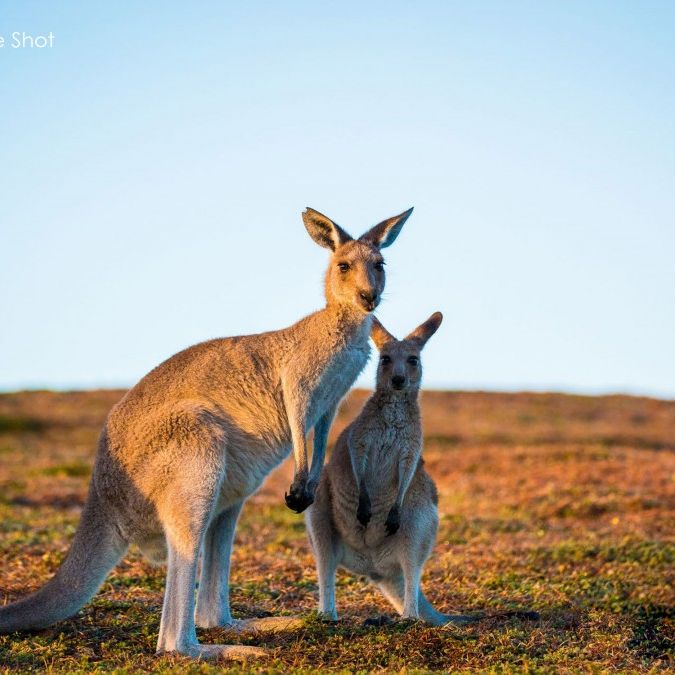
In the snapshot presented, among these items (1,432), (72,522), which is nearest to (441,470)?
(72,522)

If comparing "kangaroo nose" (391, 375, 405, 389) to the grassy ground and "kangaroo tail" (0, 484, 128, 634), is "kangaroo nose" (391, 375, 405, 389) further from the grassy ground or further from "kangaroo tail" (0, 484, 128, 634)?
"kangaroo tail" (0, 484, 128, 634)

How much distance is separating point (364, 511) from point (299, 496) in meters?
0.59

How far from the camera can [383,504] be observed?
677 centimetres

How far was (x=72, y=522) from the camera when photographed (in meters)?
11.9

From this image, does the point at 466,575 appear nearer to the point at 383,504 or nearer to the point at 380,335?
the point at 383,504

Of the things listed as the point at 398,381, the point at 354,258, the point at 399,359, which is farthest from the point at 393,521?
the point at 354,258

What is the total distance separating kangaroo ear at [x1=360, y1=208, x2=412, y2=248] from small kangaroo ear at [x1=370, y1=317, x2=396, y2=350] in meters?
0.74

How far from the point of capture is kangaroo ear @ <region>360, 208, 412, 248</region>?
6.66 metres

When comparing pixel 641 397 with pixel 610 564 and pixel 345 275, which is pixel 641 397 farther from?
pixel 345 275

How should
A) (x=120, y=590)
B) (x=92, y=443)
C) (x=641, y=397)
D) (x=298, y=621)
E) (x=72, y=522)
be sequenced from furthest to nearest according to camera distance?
(x=641, y=397)
(x=92, y=443)
(x=72, y=522)
(x=120, y=590)
(x=298, y=621)

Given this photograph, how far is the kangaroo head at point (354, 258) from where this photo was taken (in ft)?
20.6

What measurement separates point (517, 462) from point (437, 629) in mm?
11246

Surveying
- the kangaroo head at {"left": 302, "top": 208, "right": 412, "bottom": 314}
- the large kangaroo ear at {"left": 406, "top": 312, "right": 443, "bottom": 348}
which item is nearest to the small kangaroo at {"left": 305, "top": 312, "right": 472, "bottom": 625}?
the large kangaroo ear at {"left": 406, "top": 312, "right": 443, "bottom": 348}

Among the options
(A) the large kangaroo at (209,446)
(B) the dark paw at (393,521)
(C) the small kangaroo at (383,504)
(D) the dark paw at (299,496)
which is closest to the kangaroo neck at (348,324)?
(A) the large kangaroo at (209,446)
